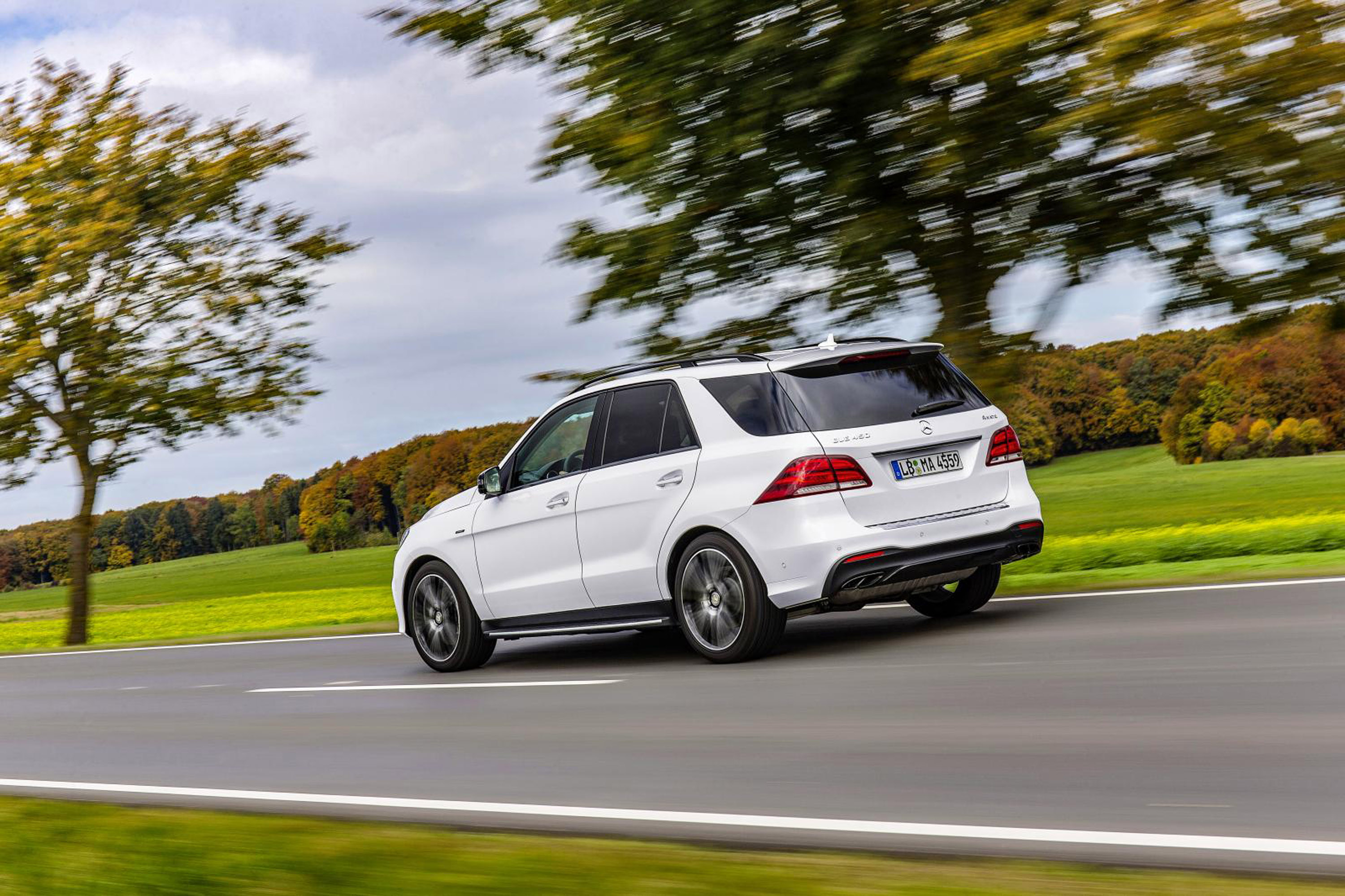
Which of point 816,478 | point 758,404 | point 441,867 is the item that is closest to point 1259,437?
point 758,404

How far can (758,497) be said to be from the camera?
26.3 feet

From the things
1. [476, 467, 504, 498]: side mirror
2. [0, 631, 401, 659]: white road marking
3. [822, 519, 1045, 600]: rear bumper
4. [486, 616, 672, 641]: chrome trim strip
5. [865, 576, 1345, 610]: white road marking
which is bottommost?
[0, 631, 401, 659]: white road marking

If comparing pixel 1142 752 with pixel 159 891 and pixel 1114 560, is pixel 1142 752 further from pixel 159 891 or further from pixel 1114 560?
pixel 1114 560

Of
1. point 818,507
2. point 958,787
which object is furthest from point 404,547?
point 958,787

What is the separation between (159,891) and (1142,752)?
12.2ft

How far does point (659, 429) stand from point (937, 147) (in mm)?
4012

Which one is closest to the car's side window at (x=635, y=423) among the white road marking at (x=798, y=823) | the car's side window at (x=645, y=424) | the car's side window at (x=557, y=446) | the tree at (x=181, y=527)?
the car's side window at (x=645, y=424)

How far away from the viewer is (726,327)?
13.7 m

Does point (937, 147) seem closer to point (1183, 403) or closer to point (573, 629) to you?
point (573, 629)

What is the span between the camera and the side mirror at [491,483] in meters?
9.87

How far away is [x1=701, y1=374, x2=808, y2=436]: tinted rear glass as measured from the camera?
8219 millimetres

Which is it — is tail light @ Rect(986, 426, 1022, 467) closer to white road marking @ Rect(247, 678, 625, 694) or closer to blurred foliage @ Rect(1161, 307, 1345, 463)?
white road marking @ Rect(247, 678, 625, 694)

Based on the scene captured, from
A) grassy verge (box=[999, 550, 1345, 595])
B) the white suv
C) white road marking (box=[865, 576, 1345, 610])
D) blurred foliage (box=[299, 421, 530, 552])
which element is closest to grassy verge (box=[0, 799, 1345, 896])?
the white suv

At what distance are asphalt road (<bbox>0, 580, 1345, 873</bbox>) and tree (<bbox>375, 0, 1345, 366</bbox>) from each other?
10.1 ft
